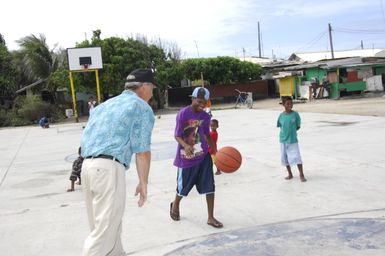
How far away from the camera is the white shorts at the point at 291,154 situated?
7637 mm

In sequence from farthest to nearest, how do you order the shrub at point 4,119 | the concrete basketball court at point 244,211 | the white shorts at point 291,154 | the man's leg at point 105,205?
1. the shrub at point 4,119
2. the white shorts at point 291,154
3. the concrete basketball court at point 244,211
4. the man's leg at point 105,205

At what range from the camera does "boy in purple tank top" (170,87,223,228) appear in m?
5.64

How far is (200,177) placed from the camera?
224 inches

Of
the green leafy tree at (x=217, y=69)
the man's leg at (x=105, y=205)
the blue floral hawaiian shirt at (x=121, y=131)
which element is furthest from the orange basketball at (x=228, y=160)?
the green leafy tree at (x=217, y=69)

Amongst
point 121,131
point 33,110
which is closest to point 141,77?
point 121,131

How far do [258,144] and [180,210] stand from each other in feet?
20.5

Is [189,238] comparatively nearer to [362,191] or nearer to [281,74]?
[362,191]

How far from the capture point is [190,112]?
577 cm

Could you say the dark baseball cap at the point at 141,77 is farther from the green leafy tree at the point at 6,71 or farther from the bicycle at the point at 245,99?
the green leafy tree at the point at 6,71

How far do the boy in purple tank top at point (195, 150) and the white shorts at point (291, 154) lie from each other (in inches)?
90.2

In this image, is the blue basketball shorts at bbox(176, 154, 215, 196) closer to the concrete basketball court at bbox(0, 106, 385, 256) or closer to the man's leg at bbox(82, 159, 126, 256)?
the concrete basketball court at bbox(0, 106, 385, 256)

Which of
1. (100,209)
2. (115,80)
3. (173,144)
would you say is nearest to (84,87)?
(115,80)

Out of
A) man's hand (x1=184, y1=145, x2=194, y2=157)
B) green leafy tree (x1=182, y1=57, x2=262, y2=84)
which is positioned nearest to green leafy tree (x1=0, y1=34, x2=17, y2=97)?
green leafy tree (x1=182, y1=57, x2=262, y2=84)

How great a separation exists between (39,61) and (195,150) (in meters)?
32.0
